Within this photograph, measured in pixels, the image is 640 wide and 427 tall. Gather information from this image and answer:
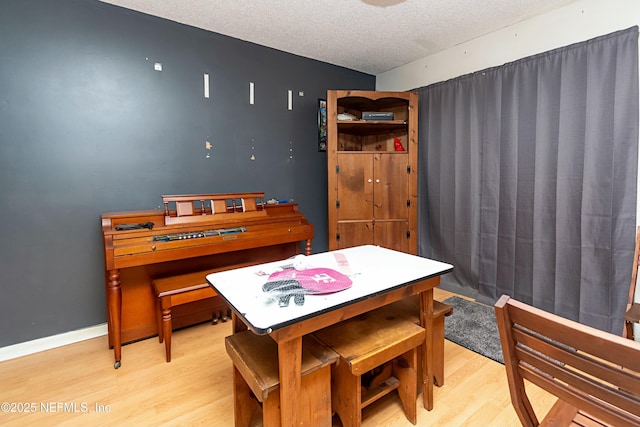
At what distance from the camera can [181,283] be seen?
2.18 meters

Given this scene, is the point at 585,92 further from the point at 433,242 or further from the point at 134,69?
the point at 134,69

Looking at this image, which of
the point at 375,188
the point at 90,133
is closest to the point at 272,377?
the point at 90,133

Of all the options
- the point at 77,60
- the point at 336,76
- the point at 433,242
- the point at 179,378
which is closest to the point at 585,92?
the point at 433,242

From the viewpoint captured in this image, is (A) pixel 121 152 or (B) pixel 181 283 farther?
(A) pixel 121 152

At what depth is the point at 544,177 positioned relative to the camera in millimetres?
2512

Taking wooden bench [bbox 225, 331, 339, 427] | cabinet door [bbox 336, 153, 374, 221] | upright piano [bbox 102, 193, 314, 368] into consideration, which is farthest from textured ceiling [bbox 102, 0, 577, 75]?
wooden bench [bbox 225, 331, 339, 427]

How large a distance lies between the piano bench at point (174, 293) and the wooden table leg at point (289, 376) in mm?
959

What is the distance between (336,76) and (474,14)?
1517mm

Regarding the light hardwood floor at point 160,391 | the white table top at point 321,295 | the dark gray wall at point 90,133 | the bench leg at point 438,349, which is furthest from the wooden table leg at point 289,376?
the dark gray wall at point 90,133

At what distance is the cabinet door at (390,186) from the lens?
3182 mm

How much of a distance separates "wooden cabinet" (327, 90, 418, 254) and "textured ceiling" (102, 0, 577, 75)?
0.49 metres

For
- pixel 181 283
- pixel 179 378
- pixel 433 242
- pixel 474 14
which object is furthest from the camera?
pixel 433 242

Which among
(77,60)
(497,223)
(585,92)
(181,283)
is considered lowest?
(181,283)

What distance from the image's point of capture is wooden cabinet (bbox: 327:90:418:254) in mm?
3129
